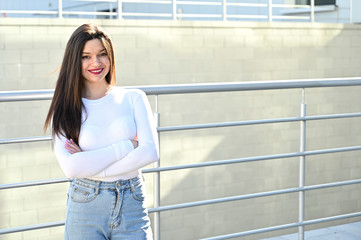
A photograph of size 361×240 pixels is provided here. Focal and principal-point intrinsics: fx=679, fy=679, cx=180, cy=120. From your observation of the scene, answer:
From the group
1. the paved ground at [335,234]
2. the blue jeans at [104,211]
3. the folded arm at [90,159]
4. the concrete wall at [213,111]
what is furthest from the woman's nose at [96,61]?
the concrete wall at [213,111]

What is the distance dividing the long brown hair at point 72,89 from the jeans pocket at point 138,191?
220 millimetres

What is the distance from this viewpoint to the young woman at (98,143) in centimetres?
201

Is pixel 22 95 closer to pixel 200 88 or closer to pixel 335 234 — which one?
pixel 200 88

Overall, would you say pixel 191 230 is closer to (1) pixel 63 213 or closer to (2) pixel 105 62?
(1) pixel 63 213

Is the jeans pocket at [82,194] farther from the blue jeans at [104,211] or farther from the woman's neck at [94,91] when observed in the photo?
the woman's neck at [94,91]

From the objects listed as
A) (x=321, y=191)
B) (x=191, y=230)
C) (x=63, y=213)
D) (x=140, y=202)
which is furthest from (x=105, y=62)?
(x=321, y=191)

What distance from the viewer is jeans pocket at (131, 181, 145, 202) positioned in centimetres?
204

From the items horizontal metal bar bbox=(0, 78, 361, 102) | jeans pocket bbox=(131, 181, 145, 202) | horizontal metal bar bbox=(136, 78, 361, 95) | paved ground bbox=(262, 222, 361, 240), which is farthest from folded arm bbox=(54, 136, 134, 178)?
paved ground bbox=(262, 222, 361, 240)

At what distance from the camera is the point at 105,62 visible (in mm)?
2105

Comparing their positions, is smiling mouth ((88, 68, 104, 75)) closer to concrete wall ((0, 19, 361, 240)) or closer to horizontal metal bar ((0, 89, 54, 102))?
horizontal metal bar ((0, 89, 54, 102))

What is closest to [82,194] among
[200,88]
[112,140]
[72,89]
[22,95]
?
[112,140]

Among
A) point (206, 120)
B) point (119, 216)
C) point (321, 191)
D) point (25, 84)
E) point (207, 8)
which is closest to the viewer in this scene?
point (119, 216)

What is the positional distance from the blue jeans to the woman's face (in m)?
0.32

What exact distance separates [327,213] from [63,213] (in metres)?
4.94
